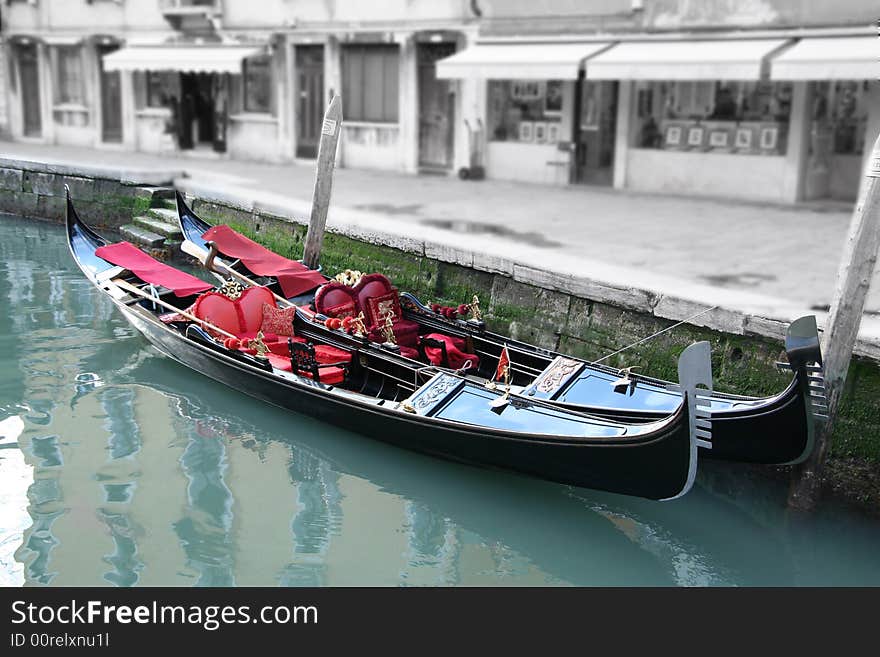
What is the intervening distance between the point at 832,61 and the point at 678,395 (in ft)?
17.2

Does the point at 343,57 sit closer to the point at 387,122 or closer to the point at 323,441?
the point at 387,122

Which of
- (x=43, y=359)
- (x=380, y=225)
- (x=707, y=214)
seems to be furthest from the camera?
(x=707, y=214)

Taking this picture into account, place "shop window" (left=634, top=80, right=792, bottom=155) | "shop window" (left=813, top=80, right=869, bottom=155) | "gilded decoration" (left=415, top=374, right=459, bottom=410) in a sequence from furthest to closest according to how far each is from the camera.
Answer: "shop window" (left=634, top=80, right=792, bottom=155), "shop window" (left=813, top=80, right=869, bottom=155), "gilded decoration" (left=415, top=374, right=459, bottom=410)

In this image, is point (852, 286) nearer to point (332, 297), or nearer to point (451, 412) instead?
point (451, 412)

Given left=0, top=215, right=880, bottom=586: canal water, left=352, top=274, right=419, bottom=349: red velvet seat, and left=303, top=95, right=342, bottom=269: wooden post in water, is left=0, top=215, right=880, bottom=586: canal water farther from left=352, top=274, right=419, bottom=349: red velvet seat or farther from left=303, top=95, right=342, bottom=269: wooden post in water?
left=303, top=95, right=342, bottom=269: wooden post in water

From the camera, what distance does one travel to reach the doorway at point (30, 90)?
1819cm

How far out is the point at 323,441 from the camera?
633 cm

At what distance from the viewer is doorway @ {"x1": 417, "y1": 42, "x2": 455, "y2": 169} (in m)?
13.4

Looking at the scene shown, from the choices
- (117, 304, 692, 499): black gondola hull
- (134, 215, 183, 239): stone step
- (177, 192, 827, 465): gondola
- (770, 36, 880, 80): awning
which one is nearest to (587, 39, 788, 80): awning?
(770, 36, 880, 80): awning

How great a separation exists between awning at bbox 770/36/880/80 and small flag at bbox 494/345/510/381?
503 centimetres
